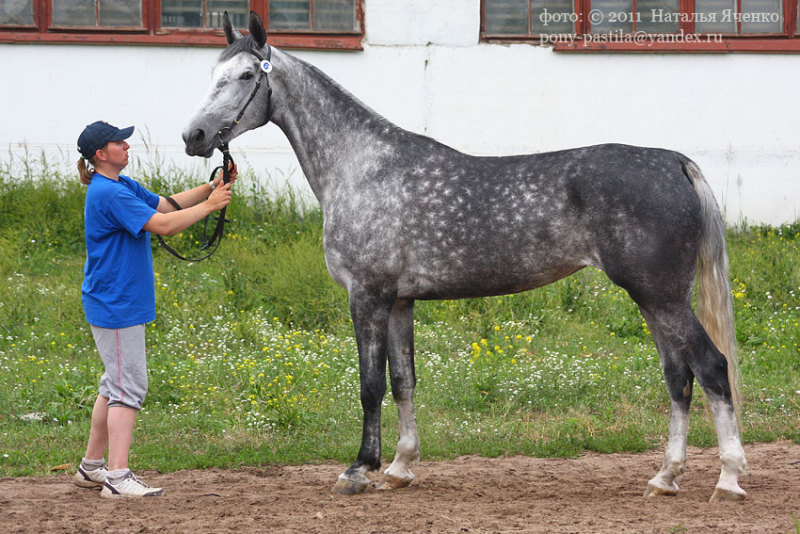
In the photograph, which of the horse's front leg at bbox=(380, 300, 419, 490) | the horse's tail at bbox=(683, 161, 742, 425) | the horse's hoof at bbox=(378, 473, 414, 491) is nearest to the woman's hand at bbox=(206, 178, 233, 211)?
the horse's front leg at bbox=(380, 300, 419, 490)

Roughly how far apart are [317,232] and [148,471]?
16.4 feet

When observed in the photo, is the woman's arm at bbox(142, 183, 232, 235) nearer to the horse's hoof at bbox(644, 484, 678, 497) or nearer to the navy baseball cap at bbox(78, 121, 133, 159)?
the navy baseball cap at bbox(78, 121, 133, 159)

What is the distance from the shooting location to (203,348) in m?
8.17

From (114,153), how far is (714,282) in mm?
3385

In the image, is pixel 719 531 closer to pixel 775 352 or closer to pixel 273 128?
pixel 775 352

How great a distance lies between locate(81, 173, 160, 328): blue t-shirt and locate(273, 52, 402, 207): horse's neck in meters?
0.97

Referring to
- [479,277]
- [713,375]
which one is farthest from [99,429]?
[713,375]

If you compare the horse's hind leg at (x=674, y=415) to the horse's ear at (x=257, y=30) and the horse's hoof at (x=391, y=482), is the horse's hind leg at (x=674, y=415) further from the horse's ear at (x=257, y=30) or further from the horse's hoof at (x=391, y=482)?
the horse's ear at (x=257, y=30)

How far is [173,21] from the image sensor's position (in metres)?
11.3

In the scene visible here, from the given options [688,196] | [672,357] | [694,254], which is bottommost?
[672,357]

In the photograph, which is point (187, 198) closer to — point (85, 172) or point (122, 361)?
point (85, 172)

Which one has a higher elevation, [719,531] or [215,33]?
[215,33]

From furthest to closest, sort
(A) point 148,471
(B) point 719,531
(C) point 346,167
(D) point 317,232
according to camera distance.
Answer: (D) point 317,232 → (A) point 148,471 → (C) point 346,167 → (B) point 719,531

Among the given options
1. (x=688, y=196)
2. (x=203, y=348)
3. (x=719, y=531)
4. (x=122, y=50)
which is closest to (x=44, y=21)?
(x=122, y=50)
